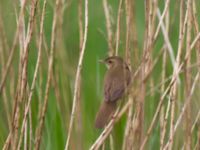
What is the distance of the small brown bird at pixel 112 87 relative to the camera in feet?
7.52

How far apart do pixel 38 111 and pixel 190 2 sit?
81 centimetres

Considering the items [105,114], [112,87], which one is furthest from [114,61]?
[105,114]

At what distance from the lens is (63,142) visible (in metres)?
2.40

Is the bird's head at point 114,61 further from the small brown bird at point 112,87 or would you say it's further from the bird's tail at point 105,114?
the bird's tail at point 105,114

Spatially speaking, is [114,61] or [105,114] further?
[114,61]

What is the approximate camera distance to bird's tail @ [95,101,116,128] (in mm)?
2289

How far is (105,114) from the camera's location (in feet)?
7.55

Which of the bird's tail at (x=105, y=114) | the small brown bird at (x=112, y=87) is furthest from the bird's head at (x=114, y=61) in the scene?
the bird's tail at (x=105, y=114)

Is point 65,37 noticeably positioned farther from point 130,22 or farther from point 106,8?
point 130,22

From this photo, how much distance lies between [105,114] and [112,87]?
12 centimetres

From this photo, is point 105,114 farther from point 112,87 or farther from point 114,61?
point 114,61

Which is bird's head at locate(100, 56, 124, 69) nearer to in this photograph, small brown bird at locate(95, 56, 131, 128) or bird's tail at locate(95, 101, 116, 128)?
small brown bird at locate(95, 56, 131, 128)

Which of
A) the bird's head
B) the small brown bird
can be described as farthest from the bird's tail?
the bird's head

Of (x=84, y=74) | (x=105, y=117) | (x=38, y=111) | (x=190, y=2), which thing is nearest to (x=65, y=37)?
(x=84, y=74)
